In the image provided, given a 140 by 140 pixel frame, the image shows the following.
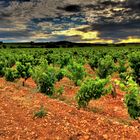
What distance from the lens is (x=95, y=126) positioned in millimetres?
13414

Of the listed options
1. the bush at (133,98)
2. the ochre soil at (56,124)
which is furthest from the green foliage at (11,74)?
the bush at (133,98)

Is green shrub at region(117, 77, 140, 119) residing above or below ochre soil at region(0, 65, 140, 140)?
above

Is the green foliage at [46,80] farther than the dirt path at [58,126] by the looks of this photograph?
Yes

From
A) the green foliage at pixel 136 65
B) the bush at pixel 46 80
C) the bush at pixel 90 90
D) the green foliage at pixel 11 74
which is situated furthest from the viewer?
the green foliage at pixel 136 65

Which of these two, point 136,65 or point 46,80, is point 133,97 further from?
point 136,65

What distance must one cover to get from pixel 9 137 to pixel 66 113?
3.68 meters

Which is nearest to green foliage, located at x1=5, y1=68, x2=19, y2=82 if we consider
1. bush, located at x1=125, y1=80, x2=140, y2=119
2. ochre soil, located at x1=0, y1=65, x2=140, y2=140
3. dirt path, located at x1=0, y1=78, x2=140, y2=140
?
ochre soil, located at x1=0, y1=65, x2=140, y2=140

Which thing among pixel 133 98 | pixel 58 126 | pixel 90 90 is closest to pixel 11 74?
pixel 90 90

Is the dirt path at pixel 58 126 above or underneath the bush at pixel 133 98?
underneath

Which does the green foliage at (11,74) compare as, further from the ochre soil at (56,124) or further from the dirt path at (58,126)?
the dirt path at (58,126)

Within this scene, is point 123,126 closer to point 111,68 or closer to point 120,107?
point 120,107

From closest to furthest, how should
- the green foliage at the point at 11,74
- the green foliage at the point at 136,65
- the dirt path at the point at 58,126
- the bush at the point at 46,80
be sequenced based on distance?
the dirt path at the point at 58,126 → the bush at the point at 46,80 → the green foliage at the point at 11,74 → the green foliage at the point at 136,65

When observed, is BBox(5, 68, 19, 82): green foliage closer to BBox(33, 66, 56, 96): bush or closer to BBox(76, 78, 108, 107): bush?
BBox(33, 66, 56, 96): bush

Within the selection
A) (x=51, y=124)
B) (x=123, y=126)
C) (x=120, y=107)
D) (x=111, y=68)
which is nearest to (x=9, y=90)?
(x=120, y=107)
